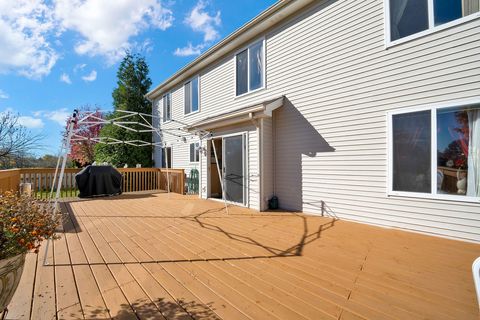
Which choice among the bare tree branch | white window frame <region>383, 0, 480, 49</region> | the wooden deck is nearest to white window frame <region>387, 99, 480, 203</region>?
the wooden deck

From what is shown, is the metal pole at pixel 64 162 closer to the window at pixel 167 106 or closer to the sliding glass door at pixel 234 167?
the sliding glass door at pixel 234 167

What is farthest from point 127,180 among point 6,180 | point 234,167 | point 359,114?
point 359,114

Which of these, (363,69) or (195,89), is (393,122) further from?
(195,89)

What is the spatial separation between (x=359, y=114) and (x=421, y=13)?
1.92 metres

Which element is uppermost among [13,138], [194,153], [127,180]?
[13,138]

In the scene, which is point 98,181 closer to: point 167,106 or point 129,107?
point 167,106

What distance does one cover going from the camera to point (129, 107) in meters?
15.8

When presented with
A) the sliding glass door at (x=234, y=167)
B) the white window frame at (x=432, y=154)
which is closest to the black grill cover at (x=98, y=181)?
the sliding glass door at (x=234, y=167)

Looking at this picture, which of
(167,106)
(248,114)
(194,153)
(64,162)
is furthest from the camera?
(167,106)

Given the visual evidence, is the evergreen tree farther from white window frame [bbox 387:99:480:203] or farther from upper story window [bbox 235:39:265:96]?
white window frame [bbox 387:99:480:203]

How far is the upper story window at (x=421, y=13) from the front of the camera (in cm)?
381

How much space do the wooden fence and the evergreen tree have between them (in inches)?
175

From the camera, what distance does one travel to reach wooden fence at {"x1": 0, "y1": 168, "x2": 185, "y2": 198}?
28.9 ft

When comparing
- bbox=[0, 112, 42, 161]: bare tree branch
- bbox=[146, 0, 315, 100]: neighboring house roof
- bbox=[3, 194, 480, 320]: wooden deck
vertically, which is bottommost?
bbox=[3, 194, 480, 320]: wooden deck
